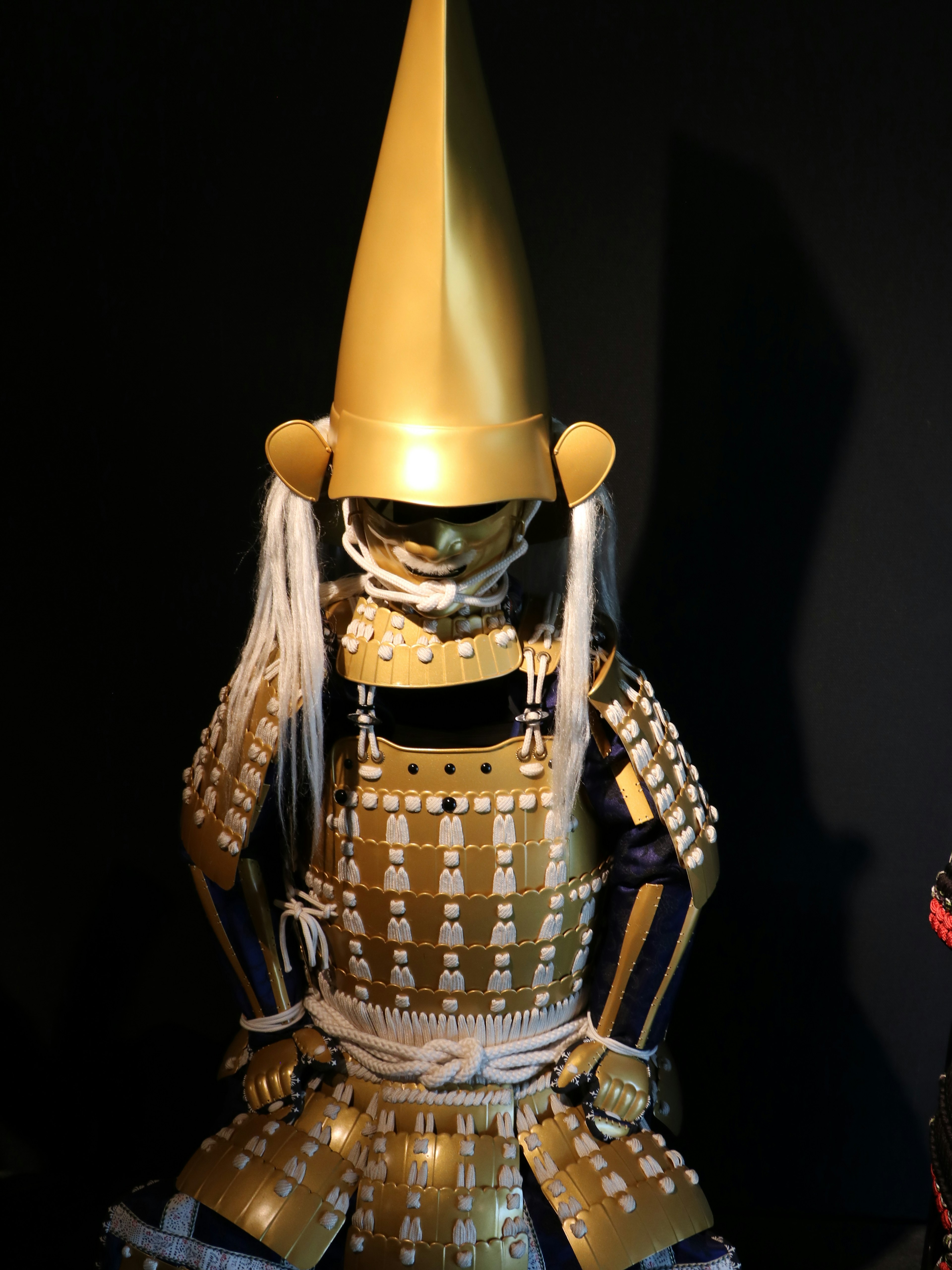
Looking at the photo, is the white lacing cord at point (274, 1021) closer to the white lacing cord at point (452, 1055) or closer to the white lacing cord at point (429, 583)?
the white lacing cord at point (452, 1055)

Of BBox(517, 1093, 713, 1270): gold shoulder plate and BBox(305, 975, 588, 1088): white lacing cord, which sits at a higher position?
BBox(305, 975, 588, 1088): white lacing cord

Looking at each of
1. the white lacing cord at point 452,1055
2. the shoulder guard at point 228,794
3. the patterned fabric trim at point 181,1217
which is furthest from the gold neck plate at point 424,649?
the patterned fabric trim at point 181,1217

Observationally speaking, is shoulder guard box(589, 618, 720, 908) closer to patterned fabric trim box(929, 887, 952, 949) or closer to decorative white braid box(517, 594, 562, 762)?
decorative white braid box(517, 594, 562, 762)

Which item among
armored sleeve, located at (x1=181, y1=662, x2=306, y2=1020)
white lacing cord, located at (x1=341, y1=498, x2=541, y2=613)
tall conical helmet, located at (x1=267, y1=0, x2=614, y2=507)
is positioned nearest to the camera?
tall conical helmet, located at (x1=267, y1=0, x2=614, y2=507)

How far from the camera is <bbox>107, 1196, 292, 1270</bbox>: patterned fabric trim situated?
4.57 feet

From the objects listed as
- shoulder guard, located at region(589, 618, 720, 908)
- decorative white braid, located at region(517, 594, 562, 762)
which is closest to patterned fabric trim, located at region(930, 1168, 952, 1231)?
shoulder guard, located at region(589, 618, 720, 908)

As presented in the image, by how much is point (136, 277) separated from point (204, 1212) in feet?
4.24

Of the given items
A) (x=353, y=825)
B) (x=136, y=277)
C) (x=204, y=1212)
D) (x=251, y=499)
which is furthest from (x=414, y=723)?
(x=136, y=277)

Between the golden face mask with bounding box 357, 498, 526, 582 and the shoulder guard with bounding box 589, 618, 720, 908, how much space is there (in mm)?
207

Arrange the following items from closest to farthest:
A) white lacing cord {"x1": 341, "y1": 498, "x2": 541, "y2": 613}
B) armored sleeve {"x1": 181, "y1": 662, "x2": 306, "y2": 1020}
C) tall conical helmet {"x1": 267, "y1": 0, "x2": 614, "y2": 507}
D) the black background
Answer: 1. tall conical helmet {"x1": 267, "y1": 0, "x2": 614, "y2": 507}
2. white lacing cord {"x1": 341, "y1": 498, "x2": 541, "y2": 613}
3. armored sleeve {"x1": 181, "y1": 662, "x2": 306, "y2": 1020}
4. the black background

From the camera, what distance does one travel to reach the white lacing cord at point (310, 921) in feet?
4.97

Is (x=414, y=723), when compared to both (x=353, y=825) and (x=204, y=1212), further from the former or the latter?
(x=204, y=1212)

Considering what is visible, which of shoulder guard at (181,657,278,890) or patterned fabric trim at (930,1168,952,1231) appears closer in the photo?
patterned fabric trim at (930,1168,952,1231)

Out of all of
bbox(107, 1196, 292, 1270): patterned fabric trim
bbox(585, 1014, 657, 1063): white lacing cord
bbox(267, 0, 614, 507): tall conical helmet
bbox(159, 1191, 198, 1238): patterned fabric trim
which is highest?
bbox(267, 0, 614, 507): tall conical helmet
